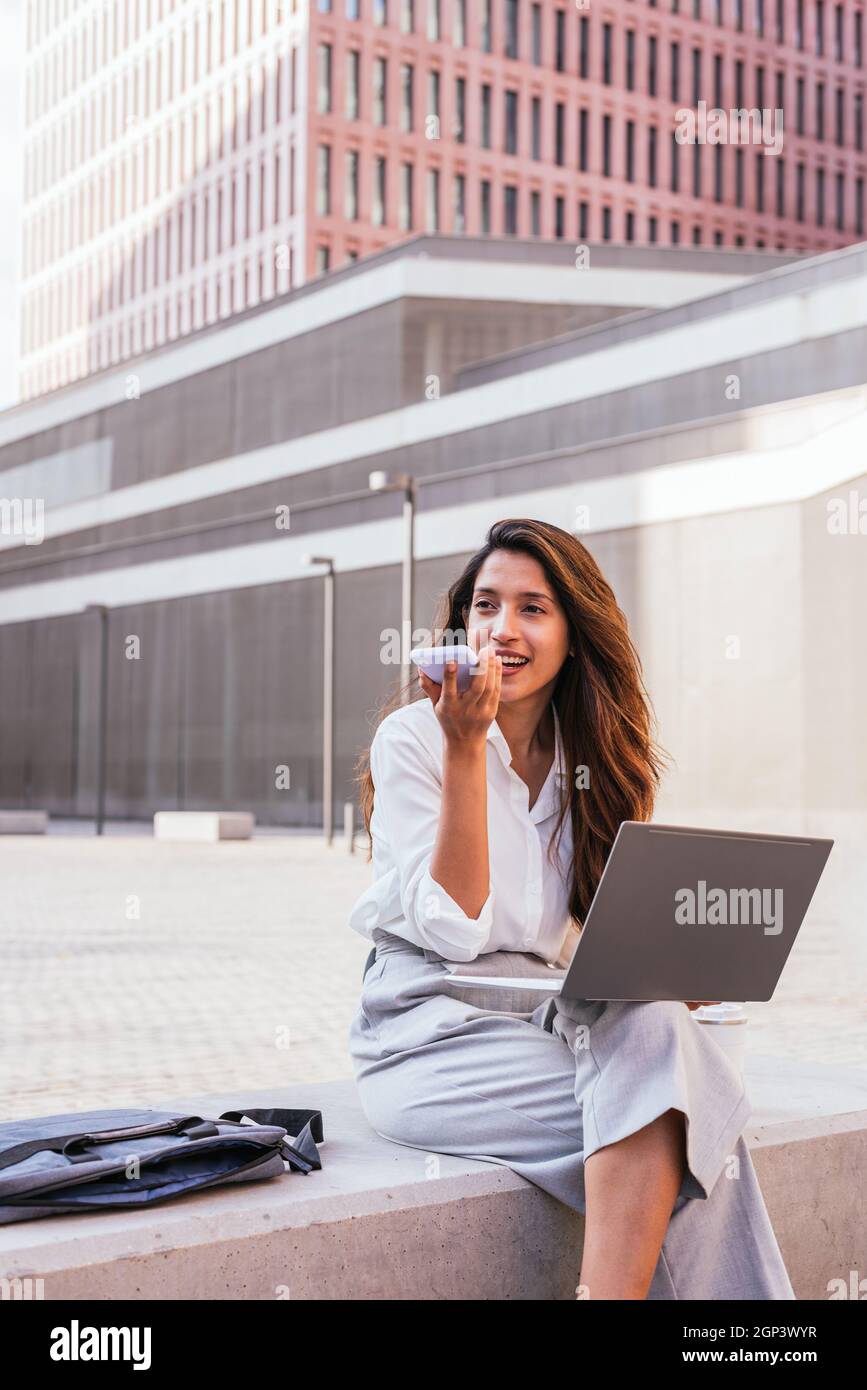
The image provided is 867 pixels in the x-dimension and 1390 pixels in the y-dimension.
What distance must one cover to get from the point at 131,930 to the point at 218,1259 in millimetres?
12607

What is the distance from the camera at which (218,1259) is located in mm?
3135

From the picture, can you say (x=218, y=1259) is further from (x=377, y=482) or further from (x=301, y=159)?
(x=301, y=159)

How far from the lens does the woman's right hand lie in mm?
3602

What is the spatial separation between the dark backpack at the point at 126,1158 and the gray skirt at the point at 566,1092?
0.99ft

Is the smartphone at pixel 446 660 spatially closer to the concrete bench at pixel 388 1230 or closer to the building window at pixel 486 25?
the concrete bench at pixel 388 1230

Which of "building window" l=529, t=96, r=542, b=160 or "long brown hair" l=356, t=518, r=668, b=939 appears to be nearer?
"long brown hair" l=356, t=518, r=668, b=939

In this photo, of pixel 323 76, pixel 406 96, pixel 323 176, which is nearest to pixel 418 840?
pixel 323 176

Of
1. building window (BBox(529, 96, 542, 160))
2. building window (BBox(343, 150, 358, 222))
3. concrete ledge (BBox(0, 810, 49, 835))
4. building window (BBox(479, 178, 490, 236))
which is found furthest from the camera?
building window (BBox(529, 96, 542, 160))

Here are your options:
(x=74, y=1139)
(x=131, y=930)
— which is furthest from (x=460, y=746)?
(x=131, y=930)

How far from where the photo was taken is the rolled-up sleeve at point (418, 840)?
366 centimetres

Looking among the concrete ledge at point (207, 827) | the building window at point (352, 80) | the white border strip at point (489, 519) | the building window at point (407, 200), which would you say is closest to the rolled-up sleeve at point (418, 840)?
the white border strip at point (489, 519)

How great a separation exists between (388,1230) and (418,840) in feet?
2.76

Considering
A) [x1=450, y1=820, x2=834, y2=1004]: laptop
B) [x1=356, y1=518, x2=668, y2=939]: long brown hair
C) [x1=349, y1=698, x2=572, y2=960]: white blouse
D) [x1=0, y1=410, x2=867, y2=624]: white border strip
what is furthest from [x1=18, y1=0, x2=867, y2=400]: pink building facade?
[x1=450, y1=820, x2=834, y2=1004]: laptop

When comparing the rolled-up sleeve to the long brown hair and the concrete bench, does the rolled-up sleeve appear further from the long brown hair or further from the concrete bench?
the concrete bench
